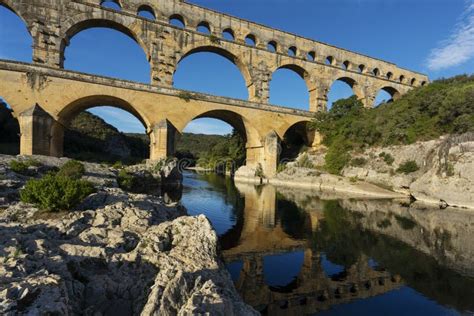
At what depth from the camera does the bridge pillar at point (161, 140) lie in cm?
2459

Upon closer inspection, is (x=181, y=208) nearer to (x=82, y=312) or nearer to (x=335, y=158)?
(x=82, y=312)

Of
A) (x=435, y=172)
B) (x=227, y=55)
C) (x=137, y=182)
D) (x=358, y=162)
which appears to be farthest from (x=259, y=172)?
(x=435, y=172)

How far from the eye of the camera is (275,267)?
758 centimetres

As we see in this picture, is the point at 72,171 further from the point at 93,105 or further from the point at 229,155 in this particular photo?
the point at 229,155

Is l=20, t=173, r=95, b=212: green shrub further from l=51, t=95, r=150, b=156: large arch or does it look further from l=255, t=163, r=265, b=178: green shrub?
l=255, t=163, r=265, b=178: green shrub

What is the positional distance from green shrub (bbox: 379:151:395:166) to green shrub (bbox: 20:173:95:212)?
2578 centimetres

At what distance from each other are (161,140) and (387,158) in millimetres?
20924

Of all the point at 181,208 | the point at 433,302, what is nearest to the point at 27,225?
the point at 181,208

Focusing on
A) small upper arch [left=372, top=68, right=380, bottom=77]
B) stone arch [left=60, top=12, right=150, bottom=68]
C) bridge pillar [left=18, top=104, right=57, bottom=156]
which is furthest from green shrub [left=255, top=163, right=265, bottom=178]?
small upper arch [left=372, top=68, right=380, bottom=77]

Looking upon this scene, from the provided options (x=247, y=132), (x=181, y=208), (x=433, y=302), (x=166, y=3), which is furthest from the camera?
(x=247, y=132)

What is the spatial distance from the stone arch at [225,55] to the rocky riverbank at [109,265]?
25.5 metres

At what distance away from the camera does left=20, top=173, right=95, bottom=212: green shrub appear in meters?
6.74

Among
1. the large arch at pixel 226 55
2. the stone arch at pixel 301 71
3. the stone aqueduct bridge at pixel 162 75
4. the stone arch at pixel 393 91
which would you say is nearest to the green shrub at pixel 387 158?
the stone aqueduct bridge at pixel 162 75

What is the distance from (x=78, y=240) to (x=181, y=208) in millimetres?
4377
